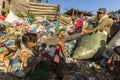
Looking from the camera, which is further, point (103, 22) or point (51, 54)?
point (103, 22)

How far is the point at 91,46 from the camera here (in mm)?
7121

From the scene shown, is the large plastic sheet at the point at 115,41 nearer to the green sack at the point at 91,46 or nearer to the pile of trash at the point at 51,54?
the green sack at the point at 91,46

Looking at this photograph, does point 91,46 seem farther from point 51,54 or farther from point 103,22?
point 51,54

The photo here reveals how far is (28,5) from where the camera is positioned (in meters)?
14.4

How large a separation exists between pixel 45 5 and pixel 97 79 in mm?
7838

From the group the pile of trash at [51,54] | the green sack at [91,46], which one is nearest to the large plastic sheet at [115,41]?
the green sack at [91,46]

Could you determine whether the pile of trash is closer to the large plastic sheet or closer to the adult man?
the large plastic sheet

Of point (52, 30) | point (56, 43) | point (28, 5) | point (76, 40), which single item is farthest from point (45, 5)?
point (56, 43)

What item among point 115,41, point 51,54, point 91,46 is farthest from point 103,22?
point 51,54

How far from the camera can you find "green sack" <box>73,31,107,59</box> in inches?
277

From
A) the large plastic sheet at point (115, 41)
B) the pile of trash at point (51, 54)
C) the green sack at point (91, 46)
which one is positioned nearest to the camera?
the pile of trash at point (51, 54)

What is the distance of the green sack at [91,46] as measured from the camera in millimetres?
7031

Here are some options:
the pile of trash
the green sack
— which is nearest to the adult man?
the green sack

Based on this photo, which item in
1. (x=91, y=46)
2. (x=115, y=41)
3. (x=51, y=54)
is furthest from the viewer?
(x=115, y=41)
